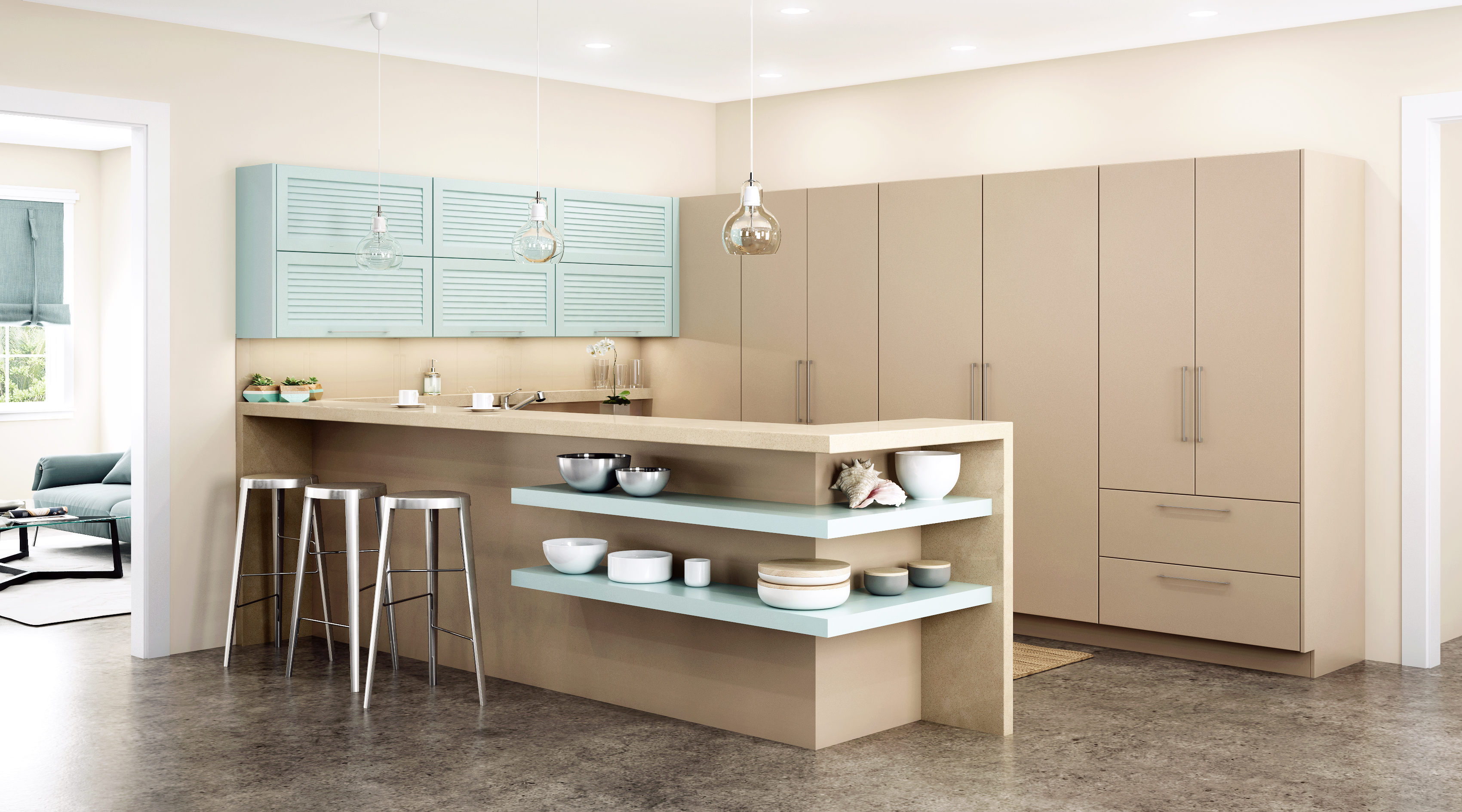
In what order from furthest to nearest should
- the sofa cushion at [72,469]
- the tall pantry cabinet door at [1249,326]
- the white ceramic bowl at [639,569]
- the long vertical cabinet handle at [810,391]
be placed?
the sofa cushion at [72,469]
the long vertical cabinet handle at [810,391]
the tall pantry cabinet door at [1249,326]
the white ceramic bowl at [639,569]

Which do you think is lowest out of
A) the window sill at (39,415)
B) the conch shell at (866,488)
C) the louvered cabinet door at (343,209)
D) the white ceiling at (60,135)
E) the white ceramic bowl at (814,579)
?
the white ceramic bowl at (814,579)

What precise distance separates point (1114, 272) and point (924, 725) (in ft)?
7.04

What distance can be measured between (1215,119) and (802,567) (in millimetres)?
3181

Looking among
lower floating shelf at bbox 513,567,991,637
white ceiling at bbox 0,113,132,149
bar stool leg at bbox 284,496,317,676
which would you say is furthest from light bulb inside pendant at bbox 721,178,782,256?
white ceiling at bbox 0,113,132,149

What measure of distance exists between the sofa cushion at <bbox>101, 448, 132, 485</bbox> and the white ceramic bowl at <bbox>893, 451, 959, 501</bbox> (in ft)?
18.6

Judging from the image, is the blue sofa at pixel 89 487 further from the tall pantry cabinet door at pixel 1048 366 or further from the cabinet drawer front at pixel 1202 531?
the cabinet drawer front at pixel 1202 531

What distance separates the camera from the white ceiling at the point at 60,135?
8.09 meters

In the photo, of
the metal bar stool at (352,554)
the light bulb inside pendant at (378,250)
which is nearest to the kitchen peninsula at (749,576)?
the metal bar stool at (352,554)

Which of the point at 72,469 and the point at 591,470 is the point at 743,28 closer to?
the point at 591,470

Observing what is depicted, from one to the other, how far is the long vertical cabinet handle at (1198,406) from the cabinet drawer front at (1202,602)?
0.54 m

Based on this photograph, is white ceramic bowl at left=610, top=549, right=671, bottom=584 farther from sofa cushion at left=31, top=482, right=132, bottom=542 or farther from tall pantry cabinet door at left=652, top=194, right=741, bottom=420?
sofa cushion at left=31, top=482, right=132, bottom=542

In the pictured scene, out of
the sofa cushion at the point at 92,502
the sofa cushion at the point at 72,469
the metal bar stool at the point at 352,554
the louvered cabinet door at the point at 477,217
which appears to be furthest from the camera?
the sofa cushion at the point at 72,469

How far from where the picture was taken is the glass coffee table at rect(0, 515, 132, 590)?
278 inches

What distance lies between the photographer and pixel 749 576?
4.25 meters
